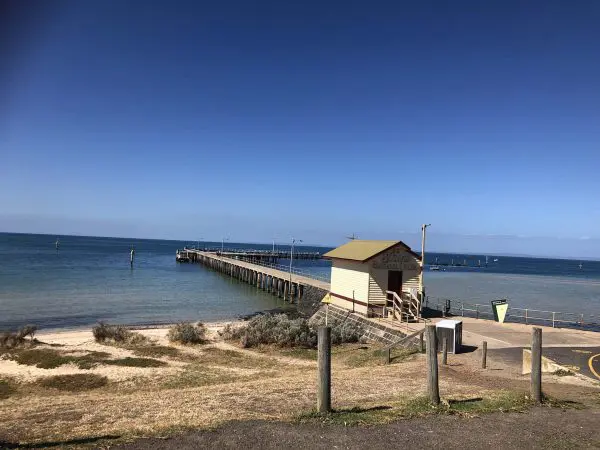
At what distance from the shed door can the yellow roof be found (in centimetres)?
136

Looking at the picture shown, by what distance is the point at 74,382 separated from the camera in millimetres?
14266

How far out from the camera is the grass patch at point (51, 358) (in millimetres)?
16375

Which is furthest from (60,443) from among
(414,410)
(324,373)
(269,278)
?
(269,278)

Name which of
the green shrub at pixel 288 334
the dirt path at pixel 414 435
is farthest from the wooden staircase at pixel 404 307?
the dirt path at pixel 414 435

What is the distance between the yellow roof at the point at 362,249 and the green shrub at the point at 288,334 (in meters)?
3.63

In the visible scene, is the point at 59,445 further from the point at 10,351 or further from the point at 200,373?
the point at 10,351

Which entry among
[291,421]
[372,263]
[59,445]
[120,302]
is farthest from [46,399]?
[120,302]

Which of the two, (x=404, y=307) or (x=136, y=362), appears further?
(x=404, y=307)

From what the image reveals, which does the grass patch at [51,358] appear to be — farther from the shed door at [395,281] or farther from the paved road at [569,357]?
the paved road at [569,357]

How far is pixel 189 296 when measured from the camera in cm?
4109

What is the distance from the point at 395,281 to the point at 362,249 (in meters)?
2.66

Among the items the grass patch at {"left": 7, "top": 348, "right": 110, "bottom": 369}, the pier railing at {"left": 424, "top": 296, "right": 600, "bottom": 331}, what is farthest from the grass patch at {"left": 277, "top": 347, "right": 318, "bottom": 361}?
the pier railing at {"left": 424, "top": 296, "right": 600, "bottom": 331}

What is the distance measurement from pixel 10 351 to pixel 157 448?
15.7 m

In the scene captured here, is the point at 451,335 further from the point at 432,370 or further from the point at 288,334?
the point at 288,334
